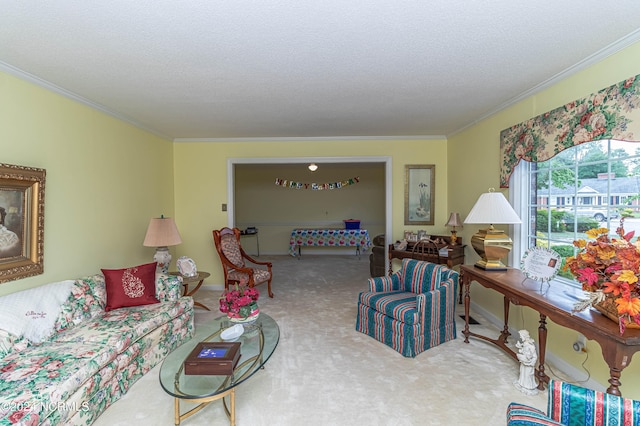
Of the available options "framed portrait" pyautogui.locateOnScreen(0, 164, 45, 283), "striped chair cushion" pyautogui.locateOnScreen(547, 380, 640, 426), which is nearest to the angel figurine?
"striped chair cushion" pyautogui.locateOnScreen(547, 380, 640, 426)

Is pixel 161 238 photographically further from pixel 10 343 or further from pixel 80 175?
pixel 10 343

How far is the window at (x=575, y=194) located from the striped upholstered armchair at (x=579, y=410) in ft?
4.79

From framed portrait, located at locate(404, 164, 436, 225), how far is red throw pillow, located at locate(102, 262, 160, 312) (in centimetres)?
360

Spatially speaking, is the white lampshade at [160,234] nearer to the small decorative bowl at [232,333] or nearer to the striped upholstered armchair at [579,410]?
the small decorative bowl at [232,333]

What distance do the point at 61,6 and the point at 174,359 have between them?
82.4 inches

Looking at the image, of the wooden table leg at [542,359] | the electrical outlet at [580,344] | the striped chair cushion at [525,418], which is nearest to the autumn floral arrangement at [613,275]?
the wooden table leg at [542,359]

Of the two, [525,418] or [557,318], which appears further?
[557,318]

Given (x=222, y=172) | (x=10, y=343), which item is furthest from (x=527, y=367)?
(x=222, y=172)

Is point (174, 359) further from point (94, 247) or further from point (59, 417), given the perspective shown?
point (94, 247)

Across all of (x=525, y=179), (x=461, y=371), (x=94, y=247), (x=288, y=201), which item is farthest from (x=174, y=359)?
(x=288, y=201)

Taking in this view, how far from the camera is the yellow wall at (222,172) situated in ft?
15.9

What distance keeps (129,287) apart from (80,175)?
1213mm

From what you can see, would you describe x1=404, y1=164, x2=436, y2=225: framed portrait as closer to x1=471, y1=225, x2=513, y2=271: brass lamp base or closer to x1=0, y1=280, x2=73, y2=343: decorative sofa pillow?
x1=471, y1=225, x2=513, y2=271: brass lamp base

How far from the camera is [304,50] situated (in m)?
2.07
